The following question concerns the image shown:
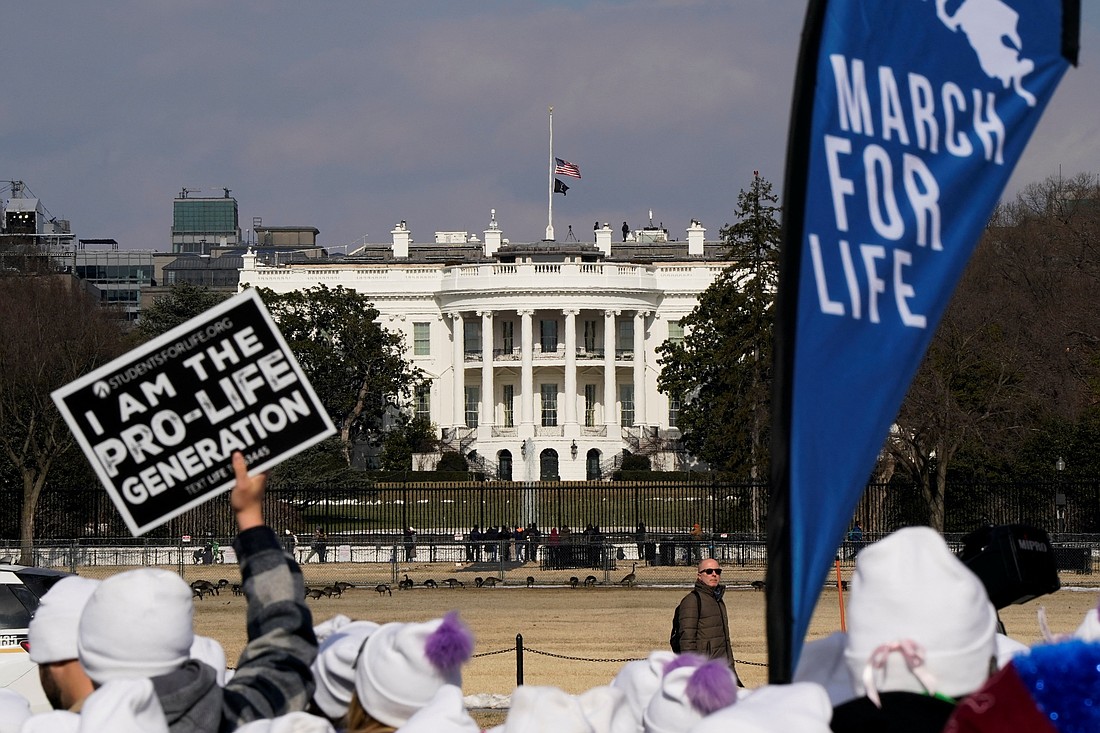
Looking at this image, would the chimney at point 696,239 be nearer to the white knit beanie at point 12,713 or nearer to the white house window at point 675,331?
the white house window at point 675,331

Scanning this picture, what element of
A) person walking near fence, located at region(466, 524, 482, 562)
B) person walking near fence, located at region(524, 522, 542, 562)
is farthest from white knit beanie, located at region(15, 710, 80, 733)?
person walking near fence, located at region(524, 522, 542, 562)

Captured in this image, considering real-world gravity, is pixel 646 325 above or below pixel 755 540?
above

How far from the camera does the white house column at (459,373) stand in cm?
9944

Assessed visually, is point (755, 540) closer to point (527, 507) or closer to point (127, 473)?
point (527, 507)

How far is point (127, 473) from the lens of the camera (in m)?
4.79

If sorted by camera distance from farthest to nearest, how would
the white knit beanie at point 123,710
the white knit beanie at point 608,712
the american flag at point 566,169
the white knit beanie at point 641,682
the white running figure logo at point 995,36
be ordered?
the american flag at point 566,169, the white knit beanie at point 641,682, the white knit beanie at point 608,712, the white running figure logo at point 995,36, the white knit beanie at point 123,710

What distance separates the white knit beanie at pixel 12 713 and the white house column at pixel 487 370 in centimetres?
9297

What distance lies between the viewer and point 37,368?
45.2 meters

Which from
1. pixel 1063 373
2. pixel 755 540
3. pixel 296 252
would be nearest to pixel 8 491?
pixel 755 540

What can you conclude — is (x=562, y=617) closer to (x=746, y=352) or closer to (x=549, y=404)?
(x=746, y=352)

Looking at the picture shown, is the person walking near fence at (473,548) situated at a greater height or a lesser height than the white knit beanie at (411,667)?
lesser

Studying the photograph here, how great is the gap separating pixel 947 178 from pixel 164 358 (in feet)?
7.66

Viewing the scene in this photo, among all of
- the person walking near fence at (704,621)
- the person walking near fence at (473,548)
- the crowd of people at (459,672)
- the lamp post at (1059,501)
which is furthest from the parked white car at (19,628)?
the lamp post at (1059,501)

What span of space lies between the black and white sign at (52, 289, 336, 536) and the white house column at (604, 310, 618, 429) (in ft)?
303
